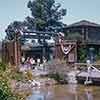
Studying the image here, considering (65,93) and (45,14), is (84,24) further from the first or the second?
(65,93)

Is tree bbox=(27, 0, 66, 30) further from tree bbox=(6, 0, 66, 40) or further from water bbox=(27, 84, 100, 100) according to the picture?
water bbox=(27, 84, 100, 100)

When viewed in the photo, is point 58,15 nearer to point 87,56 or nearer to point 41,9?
point 41,9

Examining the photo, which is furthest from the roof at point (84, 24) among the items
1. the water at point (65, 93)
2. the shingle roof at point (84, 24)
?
the water at point (65, 93)

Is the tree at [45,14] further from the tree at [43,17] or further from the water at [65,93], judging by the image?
the water at [65,93]

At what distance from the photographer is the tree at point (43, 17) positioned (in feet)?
144

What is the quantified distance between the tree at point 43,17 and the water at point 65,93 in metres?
24.9

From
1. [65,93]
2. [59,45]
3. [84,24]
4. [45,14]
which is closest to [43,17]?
[45,14]

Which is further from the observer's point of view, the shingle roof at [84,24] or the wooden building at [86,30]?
the shingle roof at [84,24]

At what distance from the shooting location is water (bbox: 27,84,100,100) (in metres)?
15.3

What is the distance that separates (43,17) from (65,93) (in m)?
28.5

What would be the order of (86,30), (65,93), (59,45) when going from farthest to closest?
(86,30), (59,45), (65,93)

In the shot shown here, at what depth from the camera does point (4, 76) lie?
6199 mm

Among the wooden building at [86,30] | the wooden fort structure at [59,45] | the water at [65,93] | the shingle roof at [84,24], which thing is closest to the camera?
the water at [65,93]

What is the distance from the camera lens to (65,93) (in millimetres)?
16906
